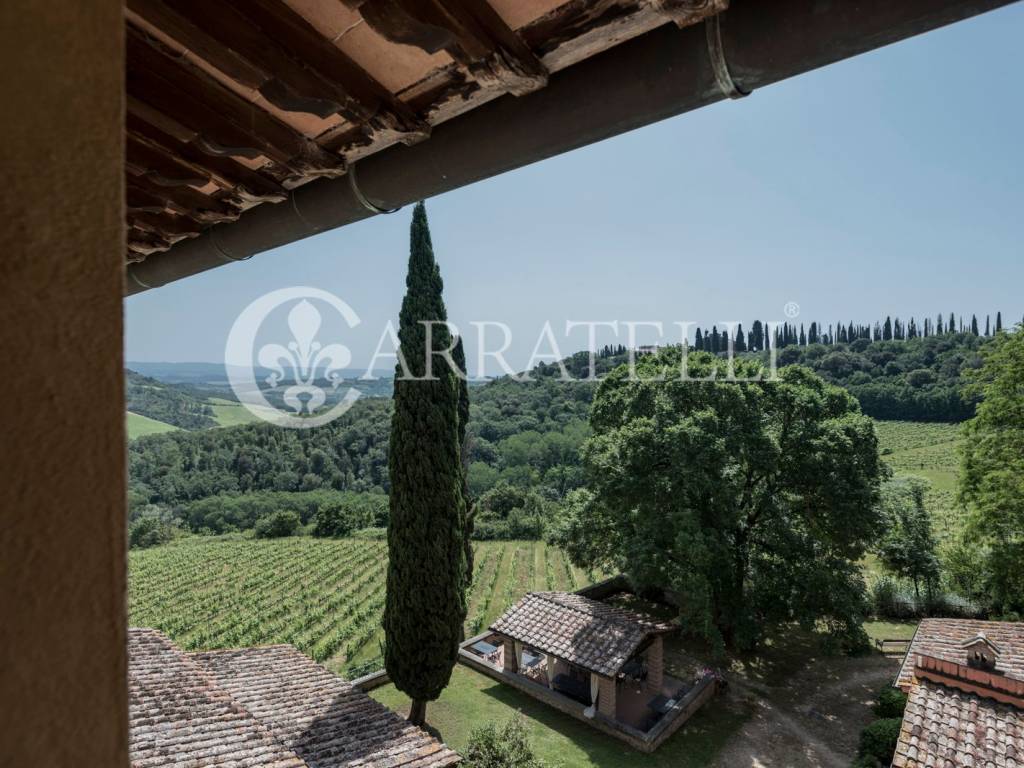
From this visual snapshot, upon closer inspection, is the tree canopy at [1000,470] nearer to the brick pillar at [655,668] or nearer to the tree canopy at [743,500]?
the tree canopy at [743,500]

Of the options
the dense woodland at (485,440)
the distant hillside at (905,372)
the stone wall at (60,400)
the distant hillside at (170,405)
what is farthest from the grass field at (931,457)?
the distant hillside at (170,405)

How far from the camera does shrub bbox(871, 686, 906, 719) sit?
944 centimetres

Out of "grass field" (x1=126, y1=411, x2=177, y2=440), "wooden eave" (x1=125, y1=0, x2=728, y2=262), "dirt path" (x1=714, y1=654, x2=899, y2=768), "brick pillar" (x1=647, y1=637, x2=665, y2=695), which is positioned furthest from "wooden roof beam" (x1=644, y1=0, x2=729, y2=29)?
"grass field" (x1=126, y1=411, x2=177, y2=440)

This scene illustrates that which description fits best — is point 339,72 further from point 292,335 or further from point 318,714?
point 292,335

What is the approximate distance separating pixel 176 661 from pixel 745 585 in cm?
1094

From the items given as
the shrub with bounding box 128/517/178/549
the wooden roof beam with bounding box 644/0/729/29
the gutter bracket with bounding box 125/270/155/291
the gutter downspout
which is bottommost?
the shrub with bounding box 128/517/178/549

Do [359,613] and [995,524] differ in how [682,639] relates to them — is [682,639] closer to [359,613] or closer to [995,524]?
[995,524]

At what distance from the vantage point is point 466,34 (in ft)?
3.93

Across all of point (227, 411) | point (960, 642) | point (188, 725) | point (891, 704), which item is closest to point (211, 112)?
point (188, 725)

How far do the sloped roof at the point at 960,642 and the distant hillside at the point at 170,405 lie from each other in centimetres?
7831

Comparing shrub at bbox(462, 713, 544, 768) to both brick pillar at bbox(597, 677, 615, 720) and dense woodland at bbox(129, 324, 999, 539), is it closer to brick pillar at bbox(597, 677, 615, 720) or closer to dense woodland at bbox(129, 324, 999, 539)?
brick pillar at bbox(597, 677, 615, 720)

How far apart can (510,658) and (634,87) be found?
40.0 ft

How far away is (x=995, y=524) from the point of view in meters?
12.5

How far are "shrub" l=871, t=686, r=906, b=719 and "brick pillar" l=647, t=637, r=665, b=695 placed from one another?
3.66 m
